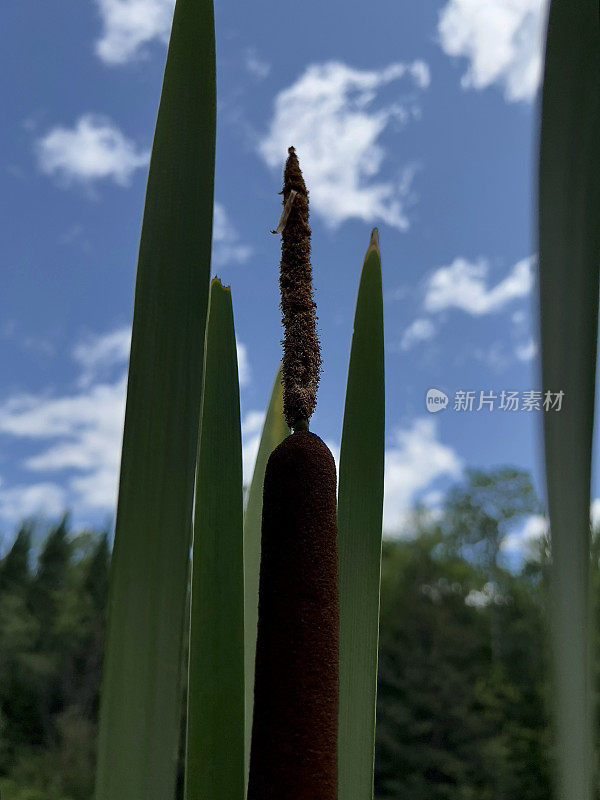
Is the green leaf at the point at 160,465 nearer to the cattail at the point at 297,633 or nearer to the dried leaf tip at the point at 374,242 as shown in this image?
the cattail at the point at 297,633

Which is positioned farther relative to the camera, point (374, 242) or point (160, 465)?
point (374, 242)

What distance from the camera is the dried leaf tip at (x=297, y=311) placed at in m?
1.04

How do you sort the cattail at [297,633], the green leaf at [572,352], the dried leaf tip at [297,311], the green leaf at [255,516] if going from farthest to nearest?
the green leaf at [255,516]
the dried leaf tip at [297,311]
the cattail at [297,633]
the green leaf at [572,352]

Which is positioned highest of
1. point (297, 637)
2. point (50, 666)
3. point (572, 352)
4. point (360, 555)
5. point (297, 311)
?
point (297, 311)

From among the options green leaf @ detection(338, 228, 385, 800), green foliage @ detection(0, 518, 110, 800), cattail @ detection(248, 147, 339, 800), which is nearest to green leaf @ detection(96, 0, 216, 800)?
cattail @ detection(248, 147, 339, 800)

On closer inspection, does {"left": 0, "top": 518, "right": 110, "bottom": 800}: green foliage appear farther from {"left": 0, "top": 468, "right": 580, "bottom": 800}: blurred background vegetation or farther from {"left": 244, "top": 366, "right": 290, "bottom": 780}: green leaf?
{"left": 244, "top": 366, "right": 290, "bottom": 780}: green leaf

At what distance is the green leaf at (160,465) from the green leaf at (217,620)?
0.14 metres

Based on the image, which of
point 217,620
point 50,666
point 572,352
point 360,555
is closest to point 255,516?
point 360,555

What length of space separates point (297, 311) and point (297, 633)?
0.46 metres

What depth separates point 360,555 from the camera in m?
1.15

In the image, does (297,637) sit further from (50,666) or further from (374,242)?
(50,666)

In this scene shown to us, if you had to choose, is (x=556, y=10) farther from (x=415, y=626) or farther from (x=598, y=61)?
(x=415, y=626)

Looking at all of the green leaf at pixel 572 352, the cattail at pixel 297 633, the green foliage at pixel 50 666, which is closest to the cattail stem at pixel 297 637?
Result: the cattail at pixel 297 633

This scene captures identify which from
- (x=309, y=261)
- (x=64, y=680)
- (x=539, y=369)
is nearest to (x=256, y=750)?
(x=539, y=369)
